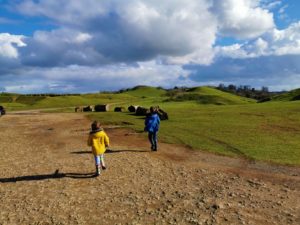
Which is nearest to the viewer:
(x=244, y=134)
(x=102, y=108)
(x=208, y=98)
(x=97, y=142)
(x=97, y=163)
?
(x=97, y=163)

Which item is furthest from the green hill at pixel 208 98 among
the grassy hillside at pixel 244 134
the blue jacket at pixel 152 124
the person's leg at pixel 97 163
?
the person's leg at pixel 97 163

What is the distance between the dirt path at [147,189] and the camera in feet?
34.0

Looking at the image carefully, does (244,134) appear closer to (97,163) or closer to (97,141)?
(97,141)

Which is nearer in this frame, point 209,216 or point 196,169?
point 209,216

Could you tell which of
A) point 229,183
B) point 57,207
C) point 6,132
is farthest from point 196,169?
point 6,132

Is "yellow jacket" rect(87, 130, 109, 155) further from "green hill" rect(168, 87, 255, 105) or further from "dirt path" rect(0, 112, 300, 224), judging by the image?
"green hill" rect(168, 87, 255, 105)

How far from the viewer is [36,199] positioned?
1217 cm

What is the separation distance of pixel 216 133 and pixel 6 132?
16.4 metres

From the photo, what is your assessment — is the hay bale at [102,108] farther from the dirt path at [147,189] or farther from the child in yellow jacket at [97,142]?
Result: the child in yellow jacket at [97,142]

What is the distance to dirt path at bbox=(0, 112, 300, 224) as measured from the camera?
10.4 metres

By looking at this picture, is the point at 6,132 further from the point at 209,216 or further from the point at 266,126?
the point at 209,216

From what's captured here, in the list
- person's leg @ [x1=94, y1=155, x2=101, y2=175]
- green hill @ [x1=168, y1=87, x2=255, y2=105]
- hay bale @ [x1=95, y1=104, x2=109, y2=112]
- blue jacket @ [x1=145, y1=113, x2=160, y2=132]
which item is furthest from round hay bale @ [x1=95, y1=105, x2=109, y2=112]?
person's leg @ [x1=94, y1=155, x2=101, y2=175]

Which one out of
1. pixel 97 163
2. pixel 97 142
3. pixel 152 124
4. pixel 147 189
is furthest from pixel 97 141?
Result: pixel 152 124

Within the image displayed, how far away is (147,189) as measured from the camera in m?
12.7
